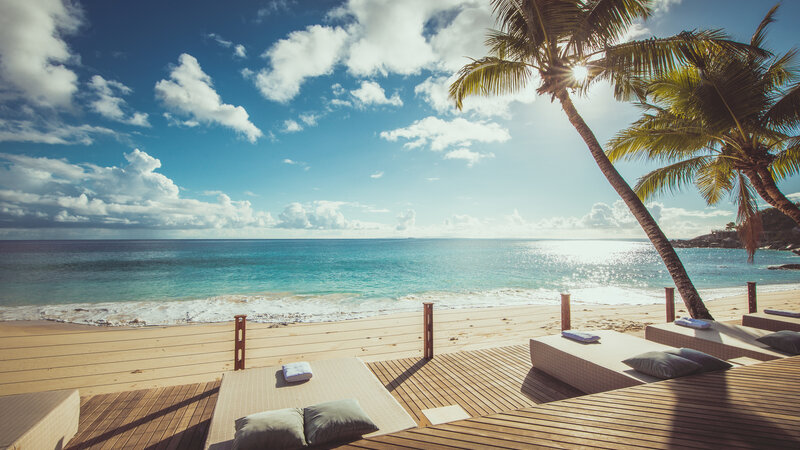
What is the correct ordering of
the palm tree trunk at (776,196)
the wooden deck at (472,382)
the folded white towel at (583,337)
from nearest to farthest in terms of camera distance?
the wooden deck at (472,382), the folded white towel at (583,337), the palm tree trunk at (776,196)

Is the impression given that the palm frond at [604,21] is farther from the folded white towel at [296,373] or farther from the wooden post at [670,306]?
the folded white towel at [296,373]

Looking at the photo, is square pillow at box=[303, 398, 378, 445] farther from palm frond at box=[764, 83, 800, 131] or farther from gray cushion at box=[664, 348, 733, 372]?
palm frond at box=[764, 83, 800, 131]

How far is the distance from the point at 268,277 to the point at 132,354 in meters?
18.1

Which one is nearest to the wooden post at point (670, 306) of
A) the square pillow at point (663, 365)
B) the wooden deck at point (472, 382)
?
the wooden deck at point (472, 382)

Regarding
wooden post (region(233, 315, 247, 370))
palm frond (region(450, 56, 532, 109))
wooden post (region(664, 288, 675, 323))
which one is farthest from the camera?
palm frond (region(450, 56, 532, 109))

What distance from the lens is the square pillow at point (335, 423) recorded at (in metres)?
1.86

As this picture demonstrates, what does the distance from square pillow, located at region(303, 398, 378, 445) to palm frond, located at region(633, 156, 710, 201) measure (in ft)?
27.4

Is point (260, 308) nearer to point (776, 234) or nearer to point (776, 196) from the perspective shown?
point (776, 196)

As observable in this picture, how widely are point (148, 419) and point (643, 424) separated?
4.16 meters

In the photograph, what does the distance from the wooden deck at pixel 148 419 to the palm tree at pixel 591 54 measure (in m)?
6.86

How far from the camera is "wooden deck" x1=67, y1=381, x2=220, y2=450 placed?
2.54m

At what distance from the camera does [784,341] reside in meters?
3.44

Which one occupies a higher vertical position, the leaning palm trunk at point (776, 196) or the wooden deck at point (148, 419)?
the leaning palm trunk at point (776, 196)

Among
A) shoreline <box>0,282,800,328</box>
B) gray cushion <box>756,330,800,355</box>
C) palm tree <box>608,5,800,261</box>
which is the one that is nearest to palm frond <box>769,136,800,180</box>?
palm tree <box>608,5,800,261</box>
